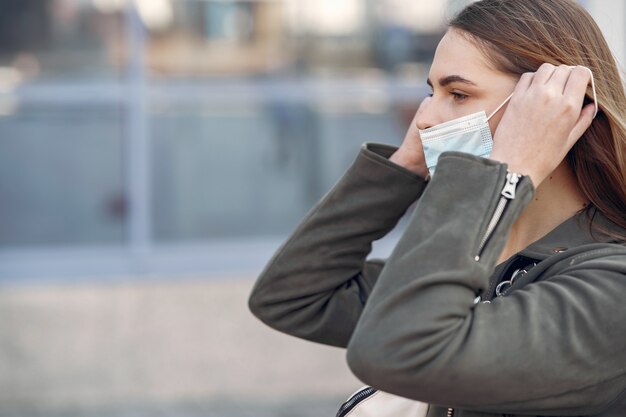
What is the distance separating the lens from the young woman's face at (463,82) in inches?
73.9

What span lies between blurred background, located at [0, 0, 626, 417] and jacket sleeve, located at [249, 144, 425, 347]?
10.5 ft

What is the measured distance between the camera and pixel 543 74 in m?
1.79

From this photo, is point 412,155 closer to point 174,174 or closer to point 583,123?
point 583,123

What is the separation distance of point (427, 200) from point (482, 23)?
40cm

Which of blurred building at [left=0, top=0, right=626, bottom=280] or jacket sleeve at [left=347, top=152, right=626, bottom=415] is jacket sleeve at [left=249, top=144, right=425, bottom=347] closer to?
jacket sleeve at [left=347, top=152, right=626, bottom=415]

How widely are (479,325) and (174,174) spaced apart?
4.14 m

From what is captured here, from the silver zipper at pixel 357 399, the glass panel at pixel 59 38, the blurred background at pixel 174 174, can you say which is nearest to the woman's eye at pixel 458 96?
the silver zipper at pixel 357 399

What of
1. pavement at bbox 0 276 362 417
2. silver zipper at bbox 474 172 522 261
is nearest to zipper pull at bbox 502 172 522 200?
silver zipper at bbox 474 172 522 261

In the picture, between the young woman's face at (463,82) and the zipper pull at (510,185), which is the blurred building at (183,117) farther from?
the zipper pull at (510,185)

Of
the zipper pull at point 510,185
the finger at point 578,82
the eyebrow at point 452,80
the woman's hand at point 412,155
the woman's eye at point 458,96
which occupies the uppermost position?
the finger at point 578,82

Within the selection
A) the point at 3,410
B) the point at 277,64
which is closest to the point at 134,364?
the point at 3,410

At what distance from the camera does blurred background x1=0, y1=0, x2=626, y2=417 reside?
17.5 ft

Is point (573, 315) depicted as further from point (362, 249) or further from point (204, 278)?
point (204, 278)

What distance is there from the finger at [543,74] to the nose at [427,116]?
22 centimetres
